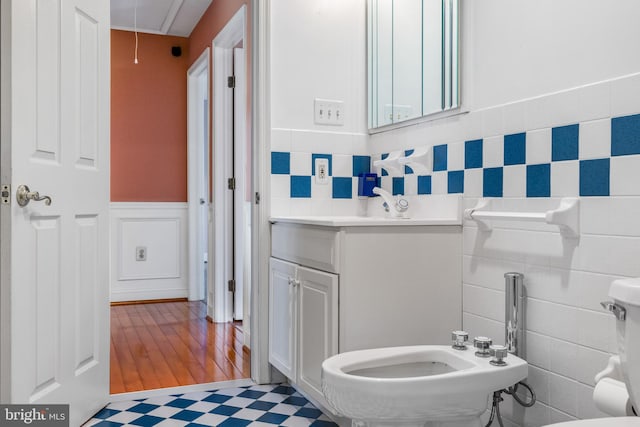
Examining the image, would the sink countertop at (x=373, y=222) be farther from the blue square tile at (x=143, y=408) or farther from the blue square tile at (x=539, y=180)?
the blue square tile at (x=143, y=408)

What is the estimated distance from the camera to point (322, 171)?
8.67 ft

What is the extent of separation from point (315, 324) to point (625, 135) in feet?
3.77

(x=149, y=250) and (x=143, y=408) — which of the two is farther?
(x=149, y=250)

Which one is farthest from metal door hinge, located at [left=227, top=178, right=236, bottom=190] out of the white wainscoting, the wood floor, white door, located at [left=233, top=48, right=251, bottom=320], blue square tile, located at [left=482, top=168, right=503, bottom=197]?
blue square tile, located at [left=482, top=168, right=503, bottom=197]

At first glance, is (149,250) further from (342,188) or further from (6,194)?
(6,194)

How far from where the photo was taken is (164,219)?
4879 mm

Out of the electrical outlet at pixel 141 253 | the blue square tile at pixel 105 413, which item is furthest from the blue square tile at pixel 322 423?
the electrical outlet at pixel 141 253

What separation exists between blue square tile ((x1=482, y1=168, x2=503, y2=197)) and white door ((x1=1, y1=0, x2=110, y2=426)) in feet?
4.85

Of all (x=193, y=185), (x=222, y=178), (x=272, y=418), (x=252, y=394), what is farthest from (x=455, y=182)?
(x=193, y=185)

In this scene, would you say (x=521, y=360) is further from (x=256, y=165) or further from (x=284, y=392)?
(x=256, y=165)

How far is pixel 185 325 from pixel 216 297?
28 cm

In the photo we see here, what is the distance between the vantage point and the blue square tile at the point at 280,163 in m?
2.57

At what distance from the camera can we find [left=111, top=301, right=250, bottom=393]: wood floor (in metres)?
2.69

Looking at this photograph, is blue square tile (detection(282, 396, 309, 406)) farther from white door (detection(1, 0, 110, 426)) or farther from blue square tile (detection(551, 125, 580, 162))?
blue square tile (detection(551, 125, 580, 162))
